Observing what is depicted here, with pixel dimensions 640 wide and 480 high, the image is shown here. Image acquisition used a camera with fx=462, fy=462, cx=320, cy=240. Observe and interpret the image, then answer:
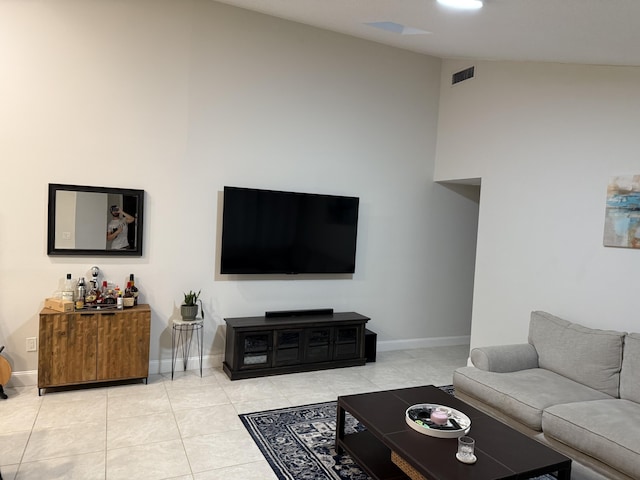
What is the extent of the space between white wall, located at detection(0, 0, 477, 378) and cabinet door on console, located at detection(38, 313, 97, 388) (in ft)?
1.25

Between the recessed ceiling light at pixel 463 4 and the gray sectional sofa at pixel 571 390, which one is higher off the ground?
the recessed ceiling light at pixel 463 4

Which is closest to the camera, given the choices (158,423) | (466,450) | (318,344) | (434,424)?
(466,450)

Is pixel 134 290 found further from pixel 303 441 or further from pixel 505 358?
pixel 505 358

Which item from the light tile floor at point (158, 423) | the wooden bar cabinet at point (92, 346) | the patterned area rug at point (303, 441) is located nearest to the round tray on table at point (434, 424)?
the patterned area rug at point (303, 441)

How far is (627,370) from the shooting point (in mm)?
3232

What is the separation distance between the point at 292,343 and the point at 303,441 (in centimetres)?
151

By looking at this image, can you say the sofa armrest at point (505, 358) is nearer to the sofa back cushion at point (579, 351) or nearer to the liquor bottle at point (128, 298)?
the sofa back cushion at point (579, 351)

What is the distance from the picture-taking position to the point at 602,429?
2.68 m

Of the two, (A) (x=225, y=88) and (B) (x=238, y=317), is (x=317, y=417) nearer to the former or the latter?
(B) (x=238, y=317)

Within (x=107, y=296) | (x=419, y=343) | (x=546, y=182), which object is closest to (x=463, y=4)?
(x=546, y=182)

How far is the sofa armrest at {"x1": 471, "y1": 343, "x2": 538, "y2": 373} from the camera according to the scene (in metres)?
3.70

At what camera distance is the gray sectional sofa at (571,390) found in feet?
8.70

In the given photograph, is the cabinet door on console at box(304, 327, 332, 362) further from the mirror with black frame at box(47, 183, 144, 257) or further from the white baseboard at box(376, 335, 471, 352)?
the mirror with black frame at box(47, 183, 144, 257)

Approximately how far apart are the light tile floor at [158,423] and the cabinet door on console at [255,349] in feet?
0.58
